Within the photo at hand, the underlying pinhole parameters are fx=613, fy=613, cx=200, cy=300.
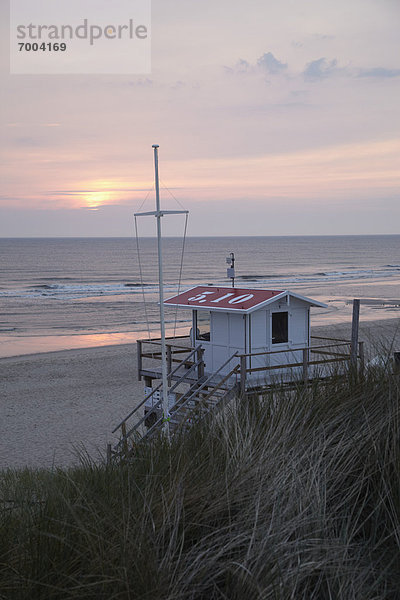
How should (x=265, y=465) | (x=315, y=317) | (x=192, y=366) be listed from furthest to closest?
(x=315, y=317)
(x=192, y=366)
(x=265, y=465)

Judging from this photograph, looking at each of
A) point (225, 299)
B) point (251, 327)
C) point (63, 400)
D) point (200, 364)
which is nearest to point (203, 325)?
point (225, 299)

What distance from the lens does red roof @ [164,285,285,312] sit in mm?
15320

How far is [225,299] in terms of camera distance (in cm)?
1627

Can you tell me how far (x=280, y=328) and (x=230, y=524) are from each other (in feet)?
39.7

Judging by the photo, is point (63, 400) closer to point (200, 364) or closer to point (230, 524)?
point (200, 364)

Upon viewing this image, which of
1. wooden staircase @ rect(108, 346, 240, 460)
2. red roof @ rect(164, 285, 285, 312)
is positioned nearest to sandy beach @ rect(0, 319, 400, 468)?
wooden staircase @ rect(108, 346, 240, 460)

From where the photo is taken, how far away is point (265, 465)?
4684 millimetres

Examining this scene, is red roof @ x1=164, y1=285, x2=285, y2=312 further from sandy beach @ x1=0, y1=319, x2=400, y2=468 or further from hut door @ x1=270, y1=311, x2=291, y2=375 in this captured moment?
sandy beach @ x1=0, y1=319, x2=400, y2=468

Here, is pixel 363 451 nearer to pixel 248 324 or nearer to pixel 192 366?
pixel 248 324

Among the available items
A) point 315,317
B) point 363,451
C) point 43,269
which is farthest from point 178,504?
point 43,269

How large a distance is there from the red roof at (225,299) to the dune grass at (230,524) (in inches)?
388

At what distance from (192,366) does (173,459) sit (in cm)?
1118

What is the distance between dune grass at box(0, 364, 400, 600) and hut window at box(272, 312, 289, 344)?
10363 mm

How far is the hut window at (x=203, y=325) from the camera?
16.5 m
